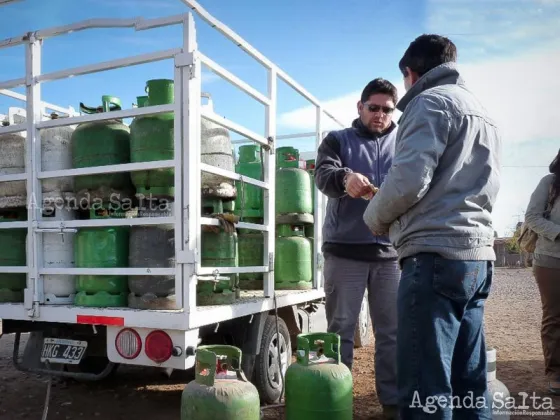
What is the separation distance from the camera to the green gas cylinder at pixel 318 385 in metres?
2.95

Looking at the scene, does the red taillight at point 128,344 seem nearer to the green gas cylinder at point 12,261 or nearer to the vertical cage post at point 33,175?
the vertical cage post at point 33,175

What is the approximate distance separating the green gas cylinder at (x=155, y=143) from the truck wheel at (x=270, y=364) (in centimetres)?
141

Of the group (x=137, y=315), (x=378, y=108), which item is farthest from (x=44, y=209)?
(x=378, y=108)

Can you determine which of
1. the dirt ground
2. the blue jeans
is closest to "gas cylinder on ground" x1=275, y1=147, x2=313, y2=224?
the dirt ground

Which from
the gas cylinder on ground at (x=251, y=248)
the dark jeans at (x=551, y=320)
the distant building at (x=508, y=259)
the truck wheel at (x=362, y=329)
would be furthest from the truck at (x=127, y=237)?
the distant building at (x=508, y=259)

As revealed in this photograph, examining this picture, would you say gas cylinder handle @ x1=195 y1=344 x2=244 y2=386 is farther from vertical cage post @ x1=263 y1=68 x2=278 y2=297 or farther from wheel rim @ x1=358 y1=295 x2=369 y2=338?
wheel rim @ x1=358 y1=295 x2=369 y2=338

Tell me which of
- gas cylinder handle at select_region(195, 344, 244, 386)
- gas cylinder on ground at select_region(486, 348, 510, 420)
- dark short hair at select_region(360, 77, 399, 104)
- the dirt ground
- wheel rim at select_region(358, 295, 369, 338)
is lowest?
the dirt ground

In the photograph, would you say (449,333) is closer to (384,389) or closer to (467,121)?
(467,121)

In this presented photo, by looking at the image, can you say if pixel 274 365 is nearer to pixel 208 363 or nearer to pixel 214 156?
pixel 208 363

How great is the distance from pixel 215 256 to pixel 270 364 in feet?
3.94

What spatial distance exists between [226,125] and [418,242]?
164 cm

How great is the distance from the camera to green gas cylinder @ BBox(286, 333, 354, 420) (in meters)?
2.95

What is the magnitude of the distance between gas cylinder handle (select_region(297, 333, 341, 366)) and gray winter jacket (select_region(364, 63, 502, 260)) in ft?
3.41

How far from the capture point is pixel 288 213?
4785mm
